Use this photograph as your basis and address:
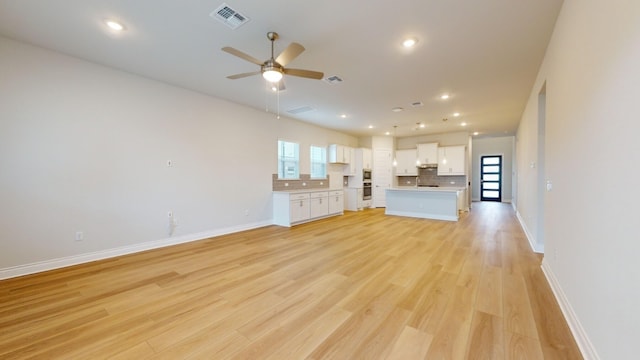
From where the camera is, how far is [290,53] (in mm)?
2670

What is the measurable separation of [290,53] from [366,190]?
24.5ft

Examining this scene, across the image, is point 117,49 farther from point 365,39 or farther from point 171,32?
point 365,39

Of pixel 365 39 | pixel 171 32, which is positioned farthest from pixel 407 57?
pixel 171 32

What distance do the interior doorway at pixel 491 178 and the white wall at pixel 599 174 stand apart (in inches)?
442

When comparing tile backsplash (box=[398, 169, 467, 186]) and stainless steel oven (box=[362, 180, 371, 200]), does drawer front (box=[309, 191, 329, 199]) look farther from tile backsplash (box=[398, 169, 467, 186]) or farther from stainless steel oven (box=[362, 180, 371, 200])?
tile backsplash (box=[398, 169, 467, 186])

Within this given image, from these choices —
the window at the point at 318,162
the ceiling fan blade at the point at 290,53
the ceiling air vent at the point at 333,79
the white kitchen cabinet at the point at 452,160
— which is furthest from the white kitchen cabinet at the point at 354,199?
the ceiling fan blade at the point at 290,53

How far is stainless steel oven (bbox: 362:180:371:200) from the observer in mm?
9359

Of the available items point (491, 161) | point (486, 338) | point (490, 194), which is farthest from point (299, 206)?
point (491, 161)

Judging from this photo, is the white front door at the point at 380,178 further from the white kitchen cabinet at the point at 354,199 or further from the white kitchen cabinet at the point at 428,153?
the white kitchen cabinet at the point at 428,153

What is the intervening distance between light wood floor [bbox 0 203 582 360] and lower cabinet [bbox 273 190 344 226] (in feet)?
6.80

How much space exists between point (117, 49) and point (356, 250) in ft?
14.8

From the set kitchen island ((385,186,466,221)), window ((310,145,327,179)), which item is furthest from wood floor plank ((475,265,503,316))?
window ((310,145,327,179))

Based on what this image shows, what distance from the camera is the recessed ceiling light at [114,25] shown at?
271 centimetres

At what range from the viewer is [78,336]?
1944 mm
